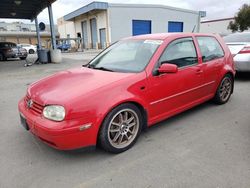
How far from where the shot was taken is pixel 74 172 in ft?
8.69

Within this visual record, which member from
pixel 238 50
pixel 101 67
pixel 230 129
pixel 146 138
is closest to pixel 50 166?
pixel 146 138

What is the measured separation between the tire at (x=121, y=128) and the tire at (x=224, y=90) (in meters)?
2.22

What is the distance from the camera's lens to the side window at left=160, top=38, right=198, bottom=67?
11.7 feet

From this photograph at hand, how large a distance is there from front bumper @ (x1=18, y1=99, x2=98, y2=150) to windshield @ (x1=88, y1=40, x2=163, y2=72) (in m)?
1.12

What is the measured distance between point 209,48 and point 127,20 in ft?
90.6

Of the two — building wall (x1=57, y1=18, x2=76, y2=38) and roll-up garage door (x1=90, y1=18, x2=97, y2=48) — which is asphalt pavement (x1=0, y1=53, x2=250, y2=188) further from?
building wall (x1=57, y1=18, x2=76, y2=38)

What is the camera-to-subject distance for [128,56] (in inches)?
147

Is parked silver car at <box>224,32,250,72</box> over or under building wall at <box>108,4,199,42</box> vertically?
under

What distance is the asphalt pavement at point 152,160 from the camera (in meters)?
2.46

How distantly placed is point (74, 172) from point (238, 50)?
6.08 meters

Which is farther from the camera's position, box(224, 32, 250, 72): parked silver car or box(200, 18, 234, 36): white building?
box(200, 18, 234, 36): white building

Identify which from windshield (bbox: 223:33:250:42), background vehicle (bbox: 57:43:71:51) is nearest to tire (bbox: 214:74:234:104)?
windshield (bbox: 223:33:250:42)

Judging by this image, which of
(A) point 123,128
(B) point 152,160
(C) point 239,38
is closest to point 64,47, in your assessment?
(C) point 239,38

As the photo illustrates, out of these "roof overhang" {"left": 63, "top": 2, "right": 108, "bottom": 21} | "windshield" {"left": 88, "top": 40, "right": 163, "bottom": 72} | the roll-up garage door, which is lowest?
"windshield" {"left": 88, "top": 40, "right": 163, "bottom": 72}
